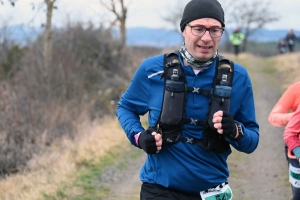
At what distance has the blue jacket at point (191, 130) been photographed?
291 cm

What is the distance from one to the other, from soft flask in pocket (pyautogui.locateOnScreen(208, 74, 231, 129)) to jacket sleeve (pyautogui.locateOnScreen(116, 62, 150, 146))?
43cm

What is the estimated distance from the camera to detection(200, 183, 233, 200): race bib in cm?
302

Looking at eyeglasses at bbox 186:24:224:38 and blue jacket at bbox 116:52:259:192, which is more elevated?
eyeglasses at bbox 186:24:224:38

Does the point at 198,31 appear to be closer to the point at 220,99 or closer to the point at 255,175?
the point at 220,99

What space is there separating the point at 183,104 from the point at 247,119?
1.44 feet

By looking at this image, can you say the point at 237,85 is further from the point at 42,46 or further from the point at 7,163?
the point at 42,46

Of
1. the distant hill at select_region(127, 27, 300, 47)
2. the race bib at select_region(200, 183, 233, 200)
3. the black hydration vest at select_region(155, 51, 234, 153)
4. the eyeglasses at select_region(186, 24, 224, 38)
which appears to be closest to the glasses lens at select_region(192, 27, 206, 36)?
the eyeglasses at select_region(186, 24, 224, 38)

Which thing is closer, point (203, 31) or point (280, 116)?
point (203, 31)

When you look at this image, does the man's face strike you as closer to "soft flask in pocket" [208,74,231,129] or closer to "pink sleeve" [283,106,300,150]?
"soft flask in pocket" [208,74,231,129]

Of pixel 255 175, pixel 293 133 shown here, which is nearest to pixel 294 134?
pixel 293 133

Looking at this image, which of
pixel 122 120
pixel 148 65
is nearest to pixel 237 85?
pixel 148 65

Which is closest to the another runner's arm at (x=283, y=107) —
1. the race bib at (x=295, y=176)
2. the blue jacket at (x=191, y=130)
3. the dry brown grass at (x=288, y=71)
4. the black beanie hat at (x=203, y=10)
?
the race bib at (x=295, y=176)

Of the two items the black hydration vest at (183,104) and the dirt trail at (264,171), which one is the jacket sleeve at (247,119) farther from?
the dirt trail at (264,171)

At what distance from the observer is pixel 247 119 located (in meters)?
3.05
